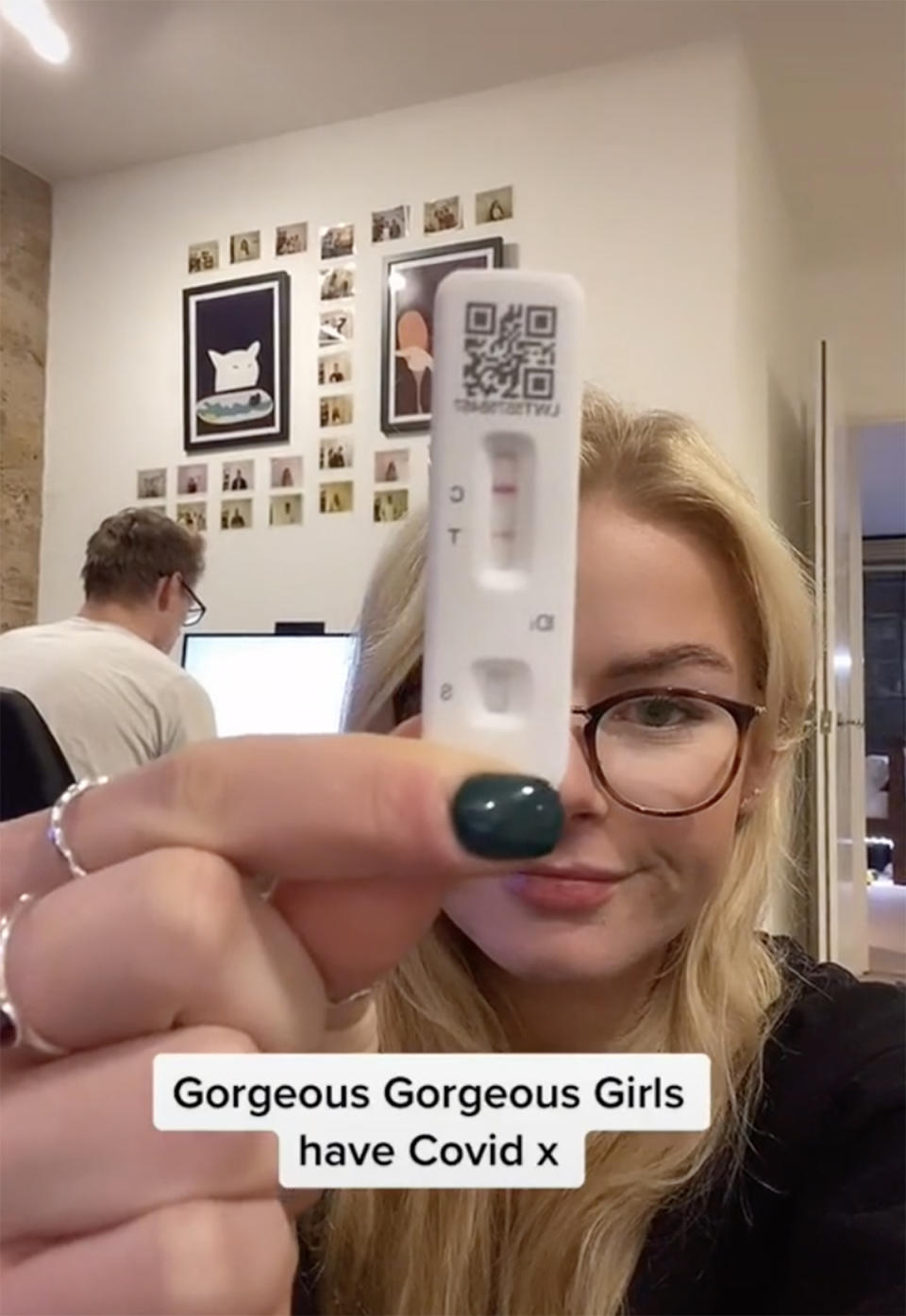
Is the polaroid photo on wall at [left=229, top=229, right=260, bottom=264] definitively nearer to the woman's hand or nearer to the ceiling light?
the ceiling light

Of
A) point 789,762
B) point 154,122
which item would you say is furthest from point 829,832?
point 154,122

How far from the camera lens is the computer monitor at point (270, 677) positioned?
0.33 meters

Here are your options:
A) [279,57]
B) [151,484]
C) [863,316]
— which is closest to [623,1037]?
[151,484]

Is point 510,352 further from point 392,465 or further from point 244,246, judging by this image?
point 244,246

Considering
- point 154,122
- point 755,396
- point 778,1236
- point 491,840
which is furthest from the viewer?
point 755,396

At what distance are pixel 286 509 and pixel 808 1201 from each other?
0.29 metres

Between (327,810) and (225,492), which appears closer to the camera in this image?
(327,810)

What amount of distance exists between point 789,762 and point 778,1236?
0.17 m

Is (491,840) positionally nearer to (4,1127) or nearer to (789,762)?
(4,1127)

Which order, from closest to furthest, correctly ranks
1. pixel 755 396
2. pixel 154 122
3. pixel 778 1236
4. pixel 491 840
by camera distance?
pixel 491 840, pixel 778 1236, pixel 154 122, pixel 755 396

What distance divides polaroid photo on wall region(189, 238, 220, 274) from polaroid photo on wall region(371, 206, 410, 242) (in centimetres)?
6

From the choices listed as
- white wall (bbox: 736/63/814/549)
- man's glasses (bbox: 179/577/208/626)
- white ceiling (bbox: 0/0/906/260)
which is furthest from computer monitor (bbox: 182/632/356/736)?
white wall (bbox: 736/63/814/549)

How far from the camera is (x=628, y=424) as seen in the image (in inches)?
14.1

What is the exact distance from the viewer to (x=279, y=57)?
448mm
